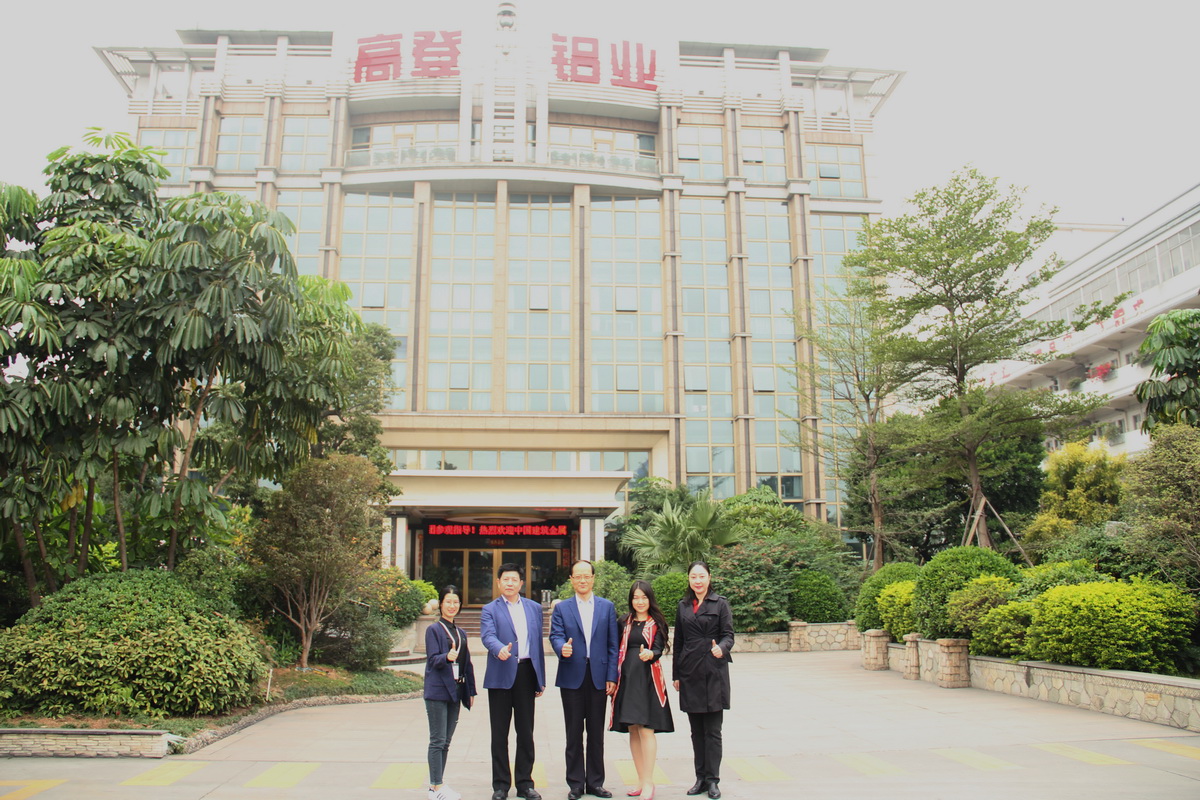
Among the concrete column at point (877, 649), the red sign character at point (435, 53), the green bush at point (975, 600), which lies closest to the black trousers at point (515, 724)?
the green bush at point (975, 600)

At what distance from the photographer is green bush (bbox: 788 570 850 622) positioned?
61.6 feet

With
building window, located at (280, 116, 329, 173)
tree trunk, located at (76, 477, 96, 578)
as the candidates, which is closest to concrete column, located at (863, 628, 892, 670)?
tree trunk, located at (76, 477, 96, 578)

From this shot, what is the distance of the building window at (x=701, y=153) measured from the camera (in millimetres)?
35125

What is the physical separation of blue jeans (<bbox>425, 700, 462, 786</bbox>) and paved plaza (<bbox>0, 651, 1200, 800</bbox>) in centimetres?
33

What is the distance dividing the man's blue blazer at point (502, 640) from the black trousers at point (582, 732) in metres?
0.25

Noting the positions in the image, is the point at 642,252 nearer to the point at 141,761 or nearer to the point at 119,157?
the point at 119,157

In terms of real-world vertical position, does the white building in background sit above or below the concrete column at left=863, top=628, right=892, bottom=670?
above

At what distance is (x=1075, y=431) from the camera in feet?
57.0

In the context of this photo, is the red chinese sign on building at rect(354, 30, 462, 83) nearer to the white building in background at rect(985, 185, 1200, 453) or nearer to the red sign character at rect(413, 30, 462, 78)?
the red sign character at rect(413, 30, 462, 78)

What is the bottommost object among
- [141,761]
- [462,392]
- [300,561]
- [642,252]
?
[141,761]

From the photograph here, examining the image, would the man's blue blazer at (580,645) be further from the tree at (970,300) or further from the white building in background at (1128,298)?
the white building in background at (1128,298)

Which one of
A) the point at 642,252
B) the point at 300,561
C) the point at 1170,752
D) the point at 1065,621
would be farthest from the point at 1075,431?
the point at 642,252

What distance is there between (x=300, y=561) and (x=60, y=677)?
12.2ft

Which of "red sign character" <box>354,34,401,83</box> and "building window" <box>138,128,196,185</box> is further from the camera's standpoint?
"red sign character" <box>354,34,401,83</box>
